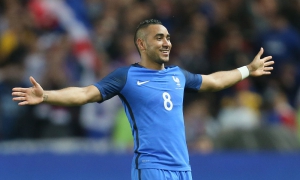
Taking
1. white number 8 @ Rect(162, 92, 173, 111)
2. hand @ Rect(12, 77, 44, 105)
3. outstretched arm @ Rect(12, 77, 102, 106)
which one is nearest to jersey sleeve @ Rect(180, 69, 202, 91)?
white number 8 @ Rect(162, 92, 173, 111)

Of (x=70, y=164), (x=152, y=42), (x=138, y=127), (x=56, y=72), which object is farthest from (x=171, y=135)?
(x=56, y=72)

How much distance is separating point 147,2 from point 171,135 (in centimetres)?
690

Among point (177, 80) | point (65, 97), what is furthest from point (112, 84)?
point (177, 80)

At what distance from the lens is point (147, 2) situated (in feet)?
45.4

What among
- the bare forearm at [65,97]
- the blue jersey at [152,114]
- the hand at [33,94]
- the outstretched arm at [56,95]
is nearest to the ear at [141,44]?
the blue jersey at [152,114]

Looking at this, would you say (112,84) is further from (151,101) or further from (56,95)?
(56,95)

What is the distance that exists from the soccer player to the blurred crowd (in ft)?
13.5

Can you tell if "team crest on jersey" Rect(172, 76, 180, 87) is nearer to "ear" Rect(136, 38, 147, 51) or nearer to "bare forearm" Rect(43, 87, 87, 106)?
"ear" Rect(136, 38, 147, 51)

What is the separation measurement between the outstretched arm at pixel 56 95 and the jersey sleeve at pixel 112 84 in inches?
2.3

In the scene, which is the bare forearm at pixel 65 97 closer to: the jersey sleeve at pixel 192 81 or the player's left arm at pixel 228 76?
the jersey sleeve at pixel 192 81

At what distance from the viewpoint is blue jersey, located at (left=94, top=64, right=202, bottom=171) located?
716 centimetres

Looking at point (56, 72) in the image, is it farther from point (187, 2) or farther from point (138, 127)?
point (138, 127)

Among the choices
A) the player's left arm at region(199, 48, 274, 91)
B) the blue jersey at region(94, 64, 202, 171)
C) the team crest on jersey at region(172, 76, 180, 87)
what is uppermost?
the player's left arm at region(199, 48, 274, 91)

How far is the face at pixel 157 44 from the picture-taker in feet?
24.4
